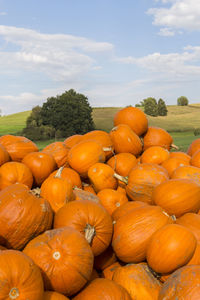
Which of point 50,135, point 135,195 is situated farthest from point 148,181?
point 50,135

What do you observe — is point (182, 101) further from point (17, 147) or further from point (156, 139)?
point (17, 147)

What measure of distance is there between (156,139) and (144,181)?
5.90 feet

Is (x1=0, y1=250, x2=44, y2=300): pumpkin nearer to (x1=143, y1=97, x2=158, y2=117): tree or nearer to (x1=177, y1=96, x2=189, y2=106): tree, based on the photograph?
(x1=143, y1=97, x2=158, y2=117): tree

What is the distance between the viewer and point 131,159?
4.71m

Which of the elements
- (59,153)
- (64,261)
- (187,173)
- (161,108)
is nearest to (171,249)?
(64,261)

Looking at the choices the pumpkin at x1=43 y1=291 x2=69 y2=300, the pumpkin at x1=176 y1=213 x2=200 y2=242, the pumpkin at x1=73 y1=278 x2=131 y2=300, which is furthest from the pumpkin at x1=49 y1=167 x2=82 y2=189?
the pumpkin at x1=43 y1=291 x2=69 y2=300

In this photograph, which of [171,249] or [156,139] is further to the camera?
[156,139]

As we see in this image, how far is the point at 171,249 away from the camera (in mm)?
2555

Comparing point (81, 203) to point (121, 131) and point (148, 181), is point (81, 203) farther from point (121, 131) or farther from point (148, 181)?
point (121, 131)

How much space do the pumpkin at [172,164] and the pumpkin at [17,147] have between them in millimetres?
2157

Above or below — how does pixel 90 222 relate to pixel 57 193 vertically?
below

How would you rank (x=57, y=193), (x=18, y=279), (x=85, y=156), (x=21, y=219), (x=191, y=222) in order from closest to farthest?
(x=18, y=279)
(x=21, y=219)
(x=191, y=222)
(x=57, y=193)
(x=85, y=156)

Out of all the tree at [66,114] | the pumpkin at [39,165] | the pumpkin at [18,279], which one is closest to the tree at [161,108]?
the tree at [66,114]

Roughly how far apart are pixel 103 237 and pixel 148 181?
1236mm
